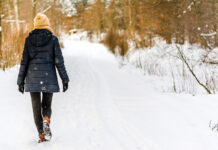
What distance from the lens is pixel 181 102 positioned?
16.4 feet

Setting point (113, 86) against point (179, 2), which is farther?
point (179, 2)

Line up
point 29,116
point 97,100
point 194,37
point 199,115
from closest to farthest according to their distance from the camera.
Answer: point 199,115, point 29,116, point 97,100, point 194,37

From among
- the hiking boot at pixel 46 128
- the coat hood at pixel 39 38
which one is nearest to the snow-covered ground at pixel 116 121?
the hiking boot at pixel 46 128

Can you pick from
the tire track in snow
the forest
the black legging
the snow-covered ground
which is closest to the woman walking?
the black legging

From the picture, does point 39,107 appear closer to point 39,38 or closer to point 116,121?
point 39,38

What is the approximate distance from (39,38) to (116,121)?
2092mm

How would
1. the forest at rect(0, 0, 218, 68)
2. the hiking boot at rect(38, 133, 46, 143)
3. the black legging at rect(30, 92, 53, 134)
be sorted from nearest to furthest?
the black legging at rect(30, 92, 53, 134), the hiking boot at rect(38, 133, 46, 143), the forest at rect(0, 0, 218, 68)

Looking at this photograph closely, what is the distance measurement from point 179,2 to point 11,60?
7382mm

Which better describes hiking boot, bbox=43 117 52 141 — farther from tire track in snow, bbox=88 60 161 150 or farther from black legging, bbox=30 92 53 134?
tire track in snow, bbox=88 60 161 150

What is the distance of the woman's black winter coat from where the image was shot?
296 cm

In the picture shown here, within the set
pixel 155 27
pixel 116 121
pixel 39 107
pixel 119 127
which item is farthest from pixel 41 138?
pixel 155 27

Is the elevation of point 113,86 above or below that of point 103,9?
below

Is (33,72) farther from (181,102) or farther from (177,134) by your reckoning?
(181,102)

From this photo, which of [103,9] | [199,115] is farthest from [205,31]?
[103,9]
